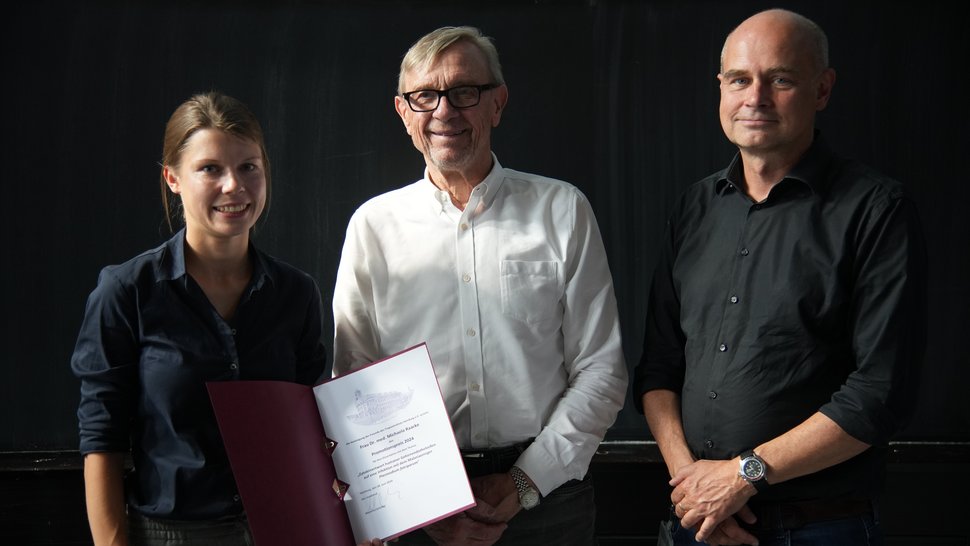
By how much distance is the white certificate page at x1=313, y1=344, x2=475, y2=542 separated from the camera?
188cm

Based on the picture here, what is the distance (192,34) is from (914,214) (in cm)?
222

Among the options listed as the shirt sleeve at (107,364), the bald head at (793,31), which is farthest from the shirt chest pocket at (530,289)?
the shirt sleeve at (107,364)

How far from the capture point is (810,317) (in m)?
1.92

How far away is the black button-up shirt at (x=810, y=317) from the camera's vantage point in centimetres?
184

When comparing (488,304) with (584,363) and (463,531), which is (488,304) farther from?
(463,531)

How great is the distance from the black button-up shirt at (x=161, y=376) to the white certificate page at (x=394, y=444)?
0.24 metres

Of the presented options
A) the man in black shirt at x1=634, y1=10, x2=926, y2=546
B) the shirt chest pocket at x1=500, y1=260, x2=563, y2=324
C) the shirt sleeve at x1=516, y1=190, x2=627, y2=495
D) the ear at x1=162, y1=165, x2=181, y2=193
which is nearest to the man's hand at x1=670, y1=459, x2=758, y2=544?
the man in black shirt at x1=634, y1=10, x2=926, y2=546

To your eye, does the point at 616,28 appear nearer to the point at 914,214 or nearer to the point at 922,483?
the point at 914,214

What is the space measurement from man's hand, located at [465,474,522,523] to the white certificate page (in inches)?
7.9

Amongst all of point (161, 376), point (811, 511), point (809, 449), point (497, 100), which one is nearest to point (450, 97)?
point (497, 100)

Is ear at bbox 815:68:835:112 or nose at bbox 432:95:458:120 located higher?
nose at bbox 432:95:458:120

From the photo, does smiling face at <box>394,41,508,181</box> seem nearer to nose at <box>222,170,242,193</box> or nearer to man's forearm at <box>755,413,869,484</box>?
nose at <box>222,170,242,193</box>

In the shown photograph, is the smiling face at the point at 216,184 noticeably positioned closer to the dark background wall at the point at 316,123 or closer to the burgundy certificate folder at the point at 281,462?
the burgundy certificate folder at the point at 281,462

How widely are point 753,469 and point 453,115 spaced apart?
1077 millimetres
